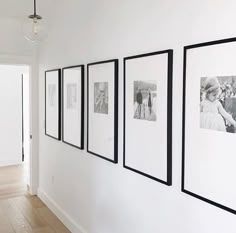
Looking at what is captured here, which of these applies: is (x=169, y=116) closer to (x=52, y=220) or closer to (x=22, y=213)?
(x=52, y=220)

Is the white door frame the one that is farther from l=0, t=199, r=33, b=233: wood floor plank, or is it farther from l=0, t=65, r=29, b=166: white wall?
l=0, t=65, r=29, b=166: white wall

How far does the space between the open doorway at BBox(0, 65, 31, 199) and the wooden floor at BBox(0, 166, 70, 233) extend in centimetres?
135

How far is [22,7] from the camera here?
413 centimetres

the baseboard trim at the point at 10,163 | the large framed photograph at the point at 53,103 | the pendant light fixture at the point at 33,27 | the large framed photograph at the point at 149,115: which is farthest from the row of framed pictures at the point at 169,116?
the baseboard trim at the point at 10,163

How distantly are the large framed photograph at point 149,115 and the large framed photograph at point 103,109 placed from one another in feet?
0.60

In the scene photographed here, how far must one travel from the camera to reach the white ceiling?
4016mm

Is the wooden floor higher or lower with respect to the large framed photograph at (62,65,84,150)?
lower

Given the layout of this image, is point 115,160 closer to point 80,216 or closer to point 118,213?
point 118,213

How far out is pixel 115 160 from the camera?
275cm

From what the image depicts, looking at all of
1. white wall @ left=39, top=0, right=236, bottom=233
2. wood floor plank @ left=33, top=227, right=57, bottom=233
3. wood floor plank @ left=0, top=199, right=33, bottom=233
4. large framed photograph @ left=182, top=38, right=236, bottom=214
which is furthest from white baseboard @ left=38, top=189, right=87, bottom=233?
large framed photograph @ left=182, top=38, right=236, bottom=214

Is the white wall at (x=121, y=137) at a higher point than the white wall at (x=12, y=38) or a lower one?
lower

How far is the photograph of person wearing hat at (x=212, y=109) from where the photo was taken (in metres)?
1.69

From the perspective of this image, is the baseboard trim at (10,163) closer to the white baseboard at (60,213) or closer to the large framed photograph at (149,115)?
the white baseboard at (60,213)

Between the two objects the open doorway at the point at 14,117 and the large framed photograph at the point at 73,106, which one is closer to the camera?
the large framed photograph at the point at 73,106
